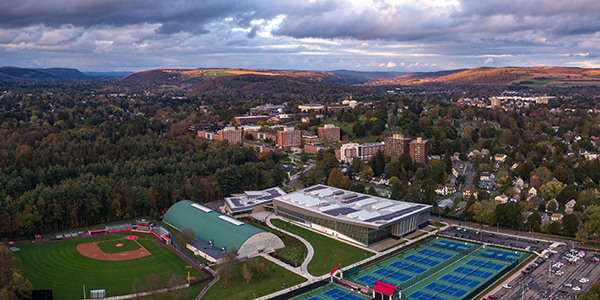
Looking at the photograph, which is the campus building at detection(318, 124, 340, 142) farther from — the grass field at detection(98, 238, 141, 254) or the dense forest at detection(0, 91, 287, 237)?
the grass field at detection(98, 238, 141, 254)

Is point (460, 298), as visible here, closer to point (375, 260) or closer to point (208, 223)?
point (375, 260)

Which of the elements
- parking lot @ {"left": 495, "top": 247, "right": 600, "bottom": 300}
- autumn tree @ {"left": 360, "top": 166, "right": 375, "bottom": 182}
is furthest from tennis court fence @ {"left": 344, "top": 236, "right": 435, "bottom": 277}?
autumn tree @ {"left": 360, "top": 166, "right": 375, "bottom": 182}

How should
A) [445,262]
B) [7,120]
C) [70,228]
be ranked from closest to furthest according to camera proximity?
1. [445,262]
2. [70,228]
3. [7,120]

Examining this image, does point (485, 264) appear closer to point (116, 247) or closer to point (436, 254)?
point (436, 254)

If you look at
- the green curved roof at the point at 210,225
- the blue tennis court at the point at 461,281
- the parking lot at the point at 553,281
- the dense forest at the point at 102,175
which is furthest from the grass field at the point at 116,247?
the parking lot at the point at 553,281

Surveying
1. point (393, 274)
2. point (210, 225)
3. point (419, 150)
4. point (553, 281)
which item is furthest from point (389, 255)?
point (419, 150)

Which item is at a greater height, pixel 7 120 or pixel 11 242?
pixel 7 120

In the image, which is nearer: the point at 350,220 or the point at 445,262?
the point at 445,262

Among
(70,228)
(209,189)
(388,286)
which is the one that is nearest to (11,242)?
(70,228)
